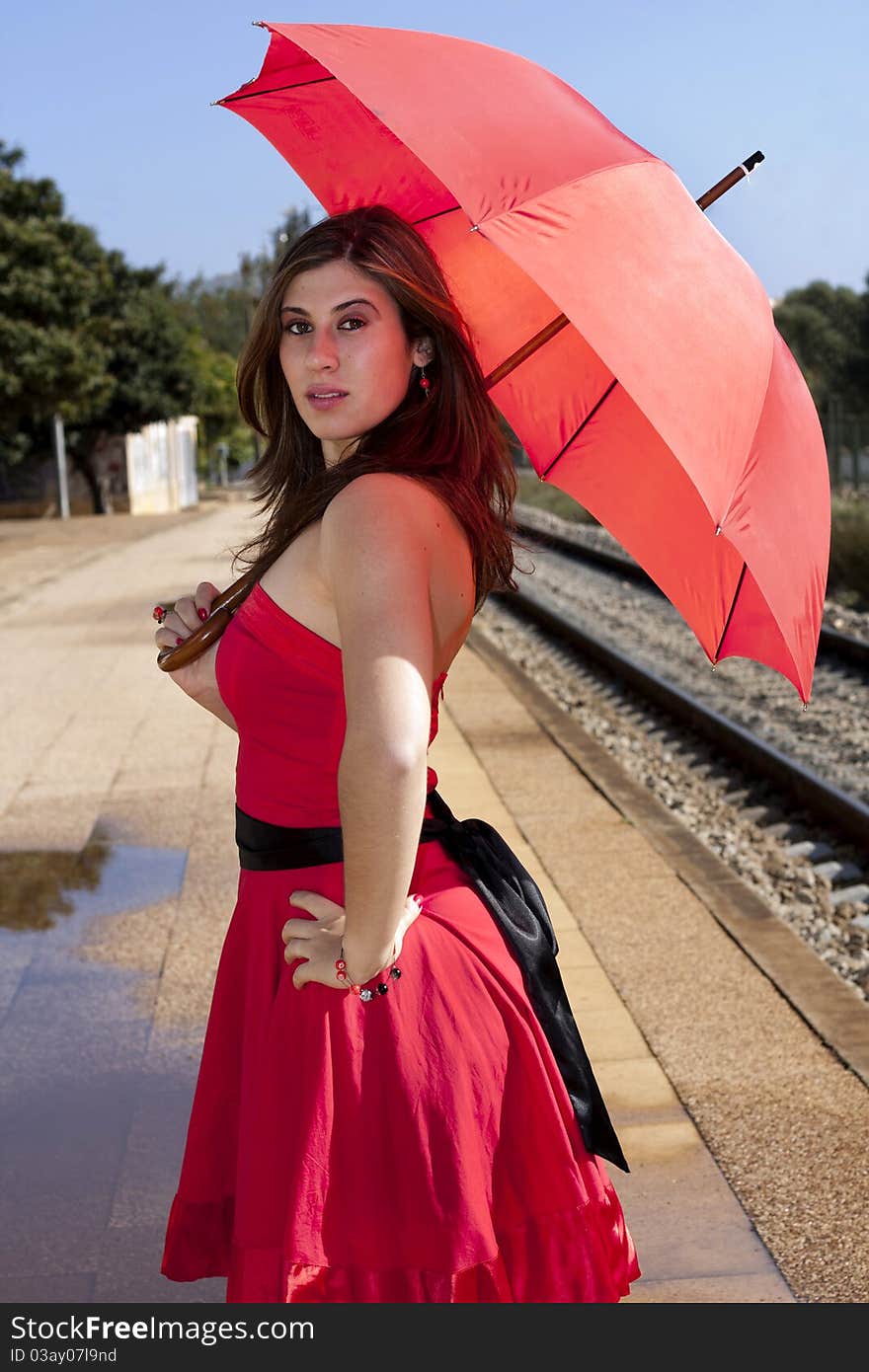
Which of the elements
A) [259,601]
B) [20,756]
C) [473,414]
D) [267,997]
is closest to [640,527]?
[473,414]

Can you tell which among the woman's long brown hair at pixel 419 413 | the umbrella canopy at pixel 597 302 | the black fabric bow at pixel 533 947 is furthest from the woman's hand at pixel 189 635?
the umbrella canopy at pixel 597 302

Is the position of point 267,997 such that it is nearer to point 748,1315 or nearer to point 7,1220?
point 748,1315

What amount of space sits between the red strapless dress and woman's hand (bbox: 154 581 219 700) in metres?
0.24

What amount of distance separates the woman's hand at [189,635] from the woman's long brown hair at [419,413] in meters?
0.22

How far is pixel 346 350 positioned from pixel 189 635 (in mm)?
535

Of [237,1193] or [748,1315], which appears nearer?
[237,1193]

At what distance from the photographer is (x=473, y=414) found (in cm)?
197

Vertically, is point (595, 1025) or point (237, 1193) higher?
point (237, 1193)

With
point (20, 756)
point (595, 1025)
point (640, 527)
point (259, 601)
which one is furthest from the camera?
point (20, 756)

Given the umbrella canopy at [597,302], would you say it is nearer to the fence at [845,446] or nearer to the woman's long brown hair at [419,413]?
the woman's long brown hair at [419,413]

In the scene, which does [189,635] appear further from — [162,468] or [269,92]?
[162,468]

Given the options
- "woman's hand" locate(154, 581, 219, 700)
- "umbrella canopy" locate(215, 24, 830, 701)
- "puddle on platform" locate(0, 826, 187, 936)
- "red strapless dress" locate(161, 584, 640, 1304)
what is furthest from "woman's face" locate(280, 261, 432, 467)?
"puddle on platform" locate(0, 826, 187, 936)

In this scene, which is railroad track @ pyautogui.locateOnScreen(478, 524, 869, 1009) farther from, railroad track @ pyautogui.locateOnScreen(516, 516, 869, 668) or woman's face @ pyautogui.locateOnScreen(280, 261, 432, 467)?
woman's face @ pyautogui.locateOnScreen(280, 261, 432, 467)

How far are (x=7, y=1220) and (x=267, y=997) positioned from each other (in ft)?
5.94
